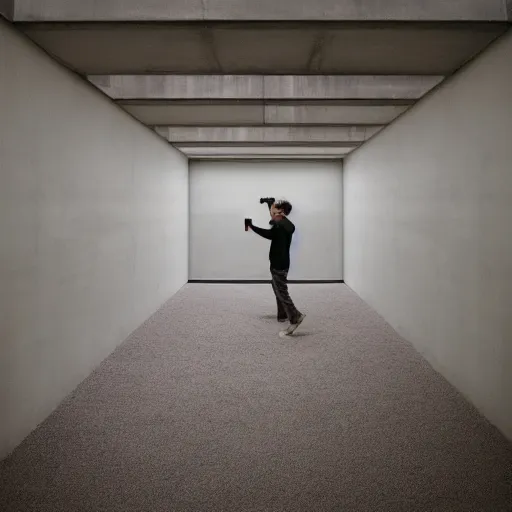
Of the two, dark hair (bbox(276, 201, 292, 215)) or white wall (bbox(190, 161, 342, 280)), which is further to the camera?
white wall (bbox(190, 161, 342, 280))

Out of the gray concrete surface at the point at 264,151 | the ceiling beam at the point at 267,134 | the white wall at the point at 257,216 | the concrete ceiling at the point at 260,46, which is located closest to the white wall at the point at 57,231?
the concrete ceiling at the point at 260,46

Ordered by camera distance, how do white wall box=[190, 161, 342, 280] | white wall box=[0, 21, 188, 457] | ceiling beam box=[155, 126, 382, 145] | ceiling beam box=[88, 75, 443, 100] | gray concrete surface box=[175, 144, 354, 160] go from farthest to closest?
white wall box=[190, 161, 342, 280]
gray concrete surface box=[175, 144, 354, 160]
ceiling beam box=[155, 126, 382, 145]
ceiling beam box=[88, 75, 443, 100]
white wall box=[0, 21, 188, 457]

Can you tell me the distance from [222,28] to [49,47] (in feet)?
4.00

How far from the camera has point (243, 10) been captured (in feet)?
7.86

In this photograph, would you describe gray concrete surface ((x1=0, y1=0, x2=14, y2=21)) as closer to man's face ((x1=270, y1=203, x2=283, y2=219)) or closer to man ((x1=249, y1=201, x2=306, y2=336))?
man ((x1=249, y1=201, x2=306, y2=336))

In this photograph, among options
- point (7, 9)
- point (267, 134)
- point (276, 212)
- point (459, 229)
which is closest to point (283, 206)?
point (276, 212)

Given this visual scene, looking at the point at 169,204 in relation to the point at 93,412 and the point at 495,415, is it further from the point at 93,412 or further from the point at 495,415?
the point at 495,415

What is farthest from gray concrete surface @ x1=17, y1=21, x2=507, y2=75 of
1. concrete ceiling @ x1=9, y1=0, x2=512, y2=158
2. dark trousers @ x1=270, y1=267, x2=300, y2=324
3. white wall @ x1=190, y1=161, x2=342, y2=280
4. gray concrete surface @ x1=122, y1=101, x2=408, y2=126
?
Result: white wall @ x1=190, y1=161, x2=342, y2=280

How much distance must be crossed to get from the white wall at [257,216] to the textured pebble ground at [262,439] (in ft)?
16.2

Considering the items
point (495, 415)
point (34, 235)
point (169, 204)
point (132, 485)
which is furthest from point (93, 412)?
point (169, 204)

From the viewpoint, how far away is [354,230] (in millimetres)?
8156

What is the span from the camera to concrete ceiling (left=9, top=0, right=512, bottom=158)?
2398mm

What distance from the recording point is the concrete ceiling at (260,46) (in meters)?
2.40

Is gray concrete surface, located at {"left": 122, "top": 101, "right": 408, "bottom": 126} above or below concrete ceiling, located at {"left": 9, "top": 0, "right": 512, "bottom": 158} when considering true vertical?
above
